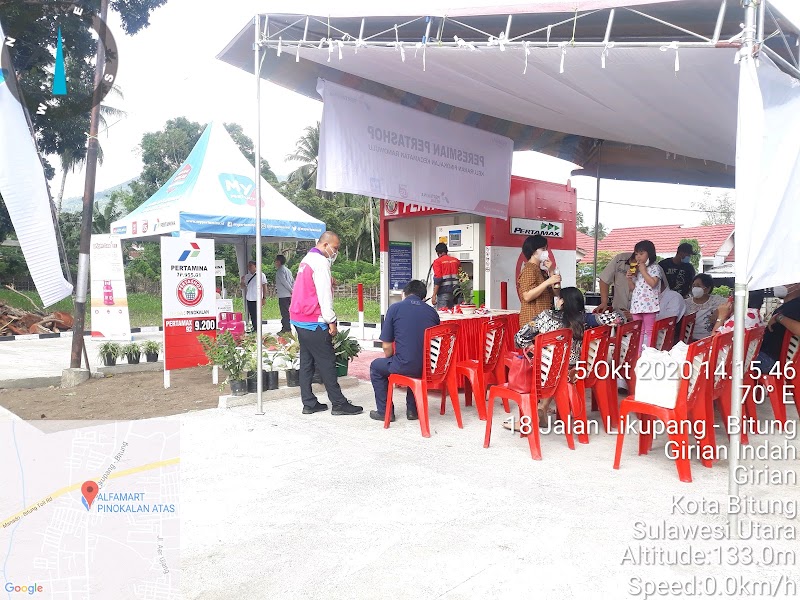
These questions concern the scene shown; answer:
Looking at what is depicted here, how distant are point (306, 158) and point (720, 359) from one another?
114 ft

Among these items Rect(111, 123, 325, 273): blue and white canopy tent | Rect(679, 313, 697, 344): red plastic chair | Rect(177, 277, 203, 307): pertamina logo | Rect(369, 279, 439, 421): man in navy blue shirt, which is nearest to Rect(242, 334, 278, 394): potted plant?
Rect(177, 277, 203, 307): pertamina logo

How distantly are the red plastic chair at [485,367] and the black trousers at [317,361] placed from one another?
1006mm

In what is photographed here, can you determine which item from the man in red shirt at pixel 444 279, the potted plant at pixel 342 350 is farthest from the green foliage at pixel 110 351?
the man in red shirt at pixel 444 279

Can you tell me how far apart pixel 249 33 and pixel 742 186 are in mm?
3982

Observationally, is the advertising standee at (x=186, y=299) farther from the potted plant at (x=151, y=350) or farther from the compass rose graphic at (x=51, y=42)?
the compass rose graphic at (x=51, y=42)

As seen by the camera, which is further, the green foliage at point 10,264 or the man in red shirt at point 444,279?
the green foliage at point 10,264

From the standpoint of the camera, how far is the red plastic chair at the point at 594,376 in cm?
442

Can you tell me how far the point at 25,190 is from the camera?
226 cm

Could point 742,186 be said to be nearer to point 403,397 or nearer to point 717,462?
point 717,462

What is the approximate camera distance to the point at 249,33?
4965 millimetres

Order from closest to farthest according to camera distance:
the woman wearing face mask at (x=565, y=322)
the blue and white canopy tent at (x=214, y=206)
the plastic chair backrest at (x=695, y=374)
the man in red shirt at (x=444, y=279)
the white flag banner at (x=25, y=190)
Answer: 1. the white flag banner at (x=25, y=190)
2. the plastic chair backrest at (x=695, y=374)
3. the woman wearing face mask at (x=565, y=322)
4. the man in red shirt at (x=444, y=279)
5. the blue and white canopy tent at (x=214, y=206)

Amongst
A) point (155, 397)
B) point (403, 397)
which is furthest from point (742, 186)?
point (155, 397)

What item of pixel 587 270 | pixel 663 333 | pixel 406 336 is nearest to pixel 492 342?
pixel 406 336

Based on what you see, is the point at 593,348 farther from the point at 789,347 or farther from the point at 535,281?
the point at 789,347
